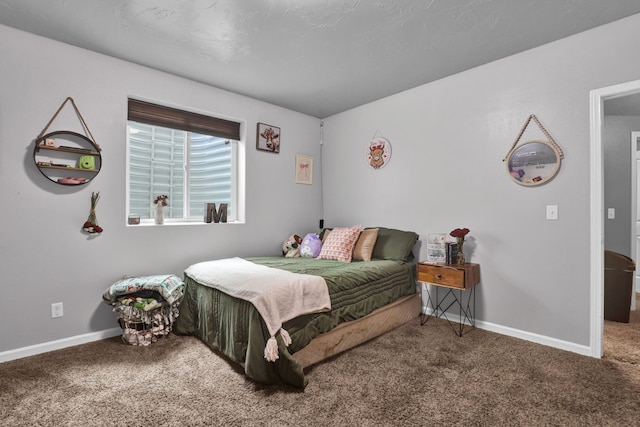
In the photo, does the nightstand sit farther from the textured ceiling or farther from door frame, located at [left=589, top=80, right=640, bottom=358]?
the textured ceiling

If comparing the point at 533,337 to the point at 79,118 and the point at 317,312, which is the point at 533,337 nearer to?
the point at 317,312

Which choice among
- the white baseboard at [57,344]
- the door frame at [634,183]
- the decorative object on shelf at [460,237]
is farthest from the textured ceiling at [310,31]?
the door frame at [634,183]

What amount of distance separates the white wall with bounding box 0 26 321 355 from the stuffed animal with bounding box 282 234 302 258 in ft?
2.43

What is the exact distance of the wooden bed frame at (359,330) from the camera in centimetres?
225

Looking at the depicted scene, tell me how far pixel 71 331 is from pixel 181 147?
6.33ft

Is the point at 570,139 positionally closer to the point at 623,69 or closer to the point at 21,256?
the point at 623,69

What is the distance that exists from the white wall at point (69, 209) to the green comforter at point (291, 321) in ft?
1.78

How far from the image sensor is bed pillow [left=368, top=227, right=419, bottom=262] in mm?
3285

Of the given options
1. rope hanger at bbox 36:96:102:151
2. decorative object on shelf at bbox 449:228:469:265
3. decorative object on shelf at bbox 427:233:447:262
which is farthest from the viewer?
decorative object on shelf at bbox 427:233:447:262

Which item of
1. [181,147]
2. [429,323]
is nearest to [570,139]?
[429,323]

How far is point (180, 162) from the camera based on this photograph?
3428 millimetres

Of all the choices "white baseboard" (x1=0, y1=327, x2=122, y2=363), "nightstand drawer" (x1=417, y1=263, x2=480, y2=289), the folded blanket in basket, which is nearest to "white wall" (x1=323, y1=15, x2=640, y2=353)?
"nightstand drawer" (x1=417, y1=263, x2=480, y2=289)

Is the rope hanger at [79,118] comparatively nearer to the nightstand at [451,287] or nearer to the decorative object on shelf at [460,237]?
the nightstand at [451,287]

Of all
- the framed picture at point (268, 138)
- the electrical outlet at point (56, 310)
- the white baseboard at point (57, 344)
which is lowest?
the white baseboard at point (57, 344)
